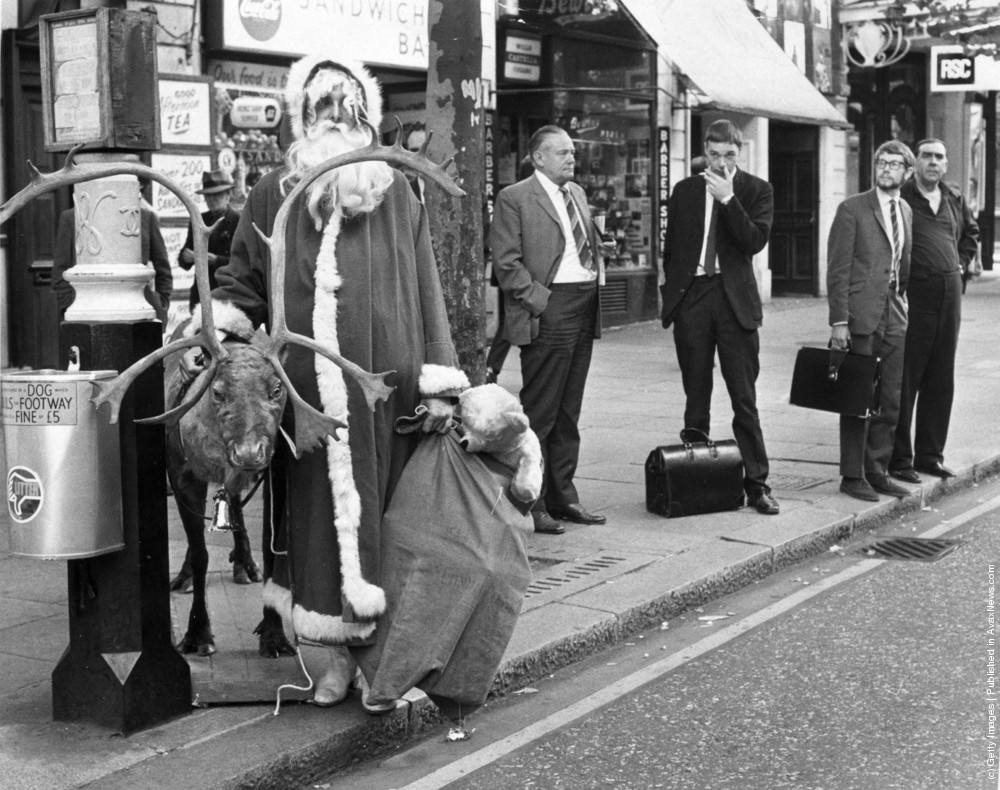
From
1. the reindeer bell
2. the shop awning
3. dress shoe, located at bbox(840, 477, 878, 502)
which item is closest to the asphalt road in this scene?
the reindeer bell

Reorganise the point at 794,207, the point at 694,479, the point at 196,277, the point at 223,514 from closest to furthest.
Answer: the point at 196,277 < the point at 223,514 < the point at 694,479 < the point at 794,207

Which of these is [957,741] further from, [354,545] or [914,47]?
[914,47]

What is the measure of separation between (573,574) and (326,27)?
8.81m

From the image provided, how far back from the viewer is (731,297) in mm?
7898

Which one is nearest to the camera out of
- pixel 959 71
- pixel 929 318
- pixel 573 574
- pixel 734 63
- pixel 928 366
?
pixel 573 574

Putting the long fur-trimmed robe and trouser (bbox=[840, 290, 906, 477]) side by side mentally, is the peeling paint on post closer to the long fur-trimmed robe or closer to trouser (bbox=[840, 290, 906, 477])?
the long fur-trimmed robe

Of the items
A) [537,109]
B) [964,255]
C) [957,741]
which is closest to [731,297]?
[964,255]

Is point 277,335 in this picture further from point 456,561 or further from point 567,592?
point 567,592

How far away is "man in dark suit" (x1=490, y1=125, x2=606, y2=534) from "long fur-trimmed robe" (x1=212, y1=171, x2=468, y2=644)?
2611 millimetres

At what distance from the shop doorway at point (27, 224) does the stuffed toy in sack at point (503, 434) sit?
8.10 m

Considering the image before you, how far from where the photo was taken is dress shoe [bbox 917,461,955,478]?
30.0 ft

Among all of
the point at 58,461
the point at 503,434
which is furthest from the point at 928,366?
the point at 58,461

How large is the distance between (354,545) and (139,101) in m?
1.48

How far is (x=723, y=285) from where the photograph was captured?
7.93m
